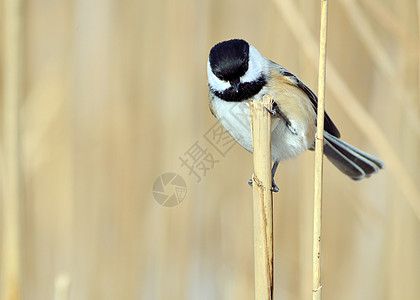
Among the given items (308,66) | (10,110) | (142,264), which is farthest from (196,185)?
(10,110)

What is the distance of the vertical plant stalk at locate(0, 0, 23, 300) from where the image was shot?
1.11m

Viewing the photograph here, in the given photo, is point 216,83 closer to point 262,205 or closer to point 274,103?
point 274,103

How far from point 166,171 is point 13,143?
747 millimetres

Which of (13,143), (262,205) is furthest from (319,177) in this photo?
(13,143)

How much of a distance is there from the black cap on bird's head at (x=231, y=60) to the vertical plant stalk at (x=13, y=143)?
0.57 metres

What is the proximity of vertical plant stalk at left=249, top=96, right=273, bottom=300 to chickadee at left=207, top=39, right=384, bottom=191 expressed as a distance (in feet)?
1.16

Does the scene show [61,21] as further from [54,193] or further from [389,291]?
[389,291]

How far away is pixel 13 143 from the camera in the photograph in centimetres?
113

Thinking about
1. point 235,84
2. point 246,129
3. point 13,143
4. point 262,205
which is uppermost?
point 235,84

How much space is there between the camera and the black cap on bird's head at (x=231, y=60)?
1476 millimetres

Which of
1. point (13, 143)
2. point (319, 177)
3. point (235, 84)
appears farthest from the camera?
point (235, 84)

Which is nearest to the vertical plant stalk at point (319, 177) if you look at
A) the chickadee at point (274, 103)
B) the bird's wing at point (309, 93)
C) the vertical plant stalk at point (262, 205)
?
the vertical plant stalk at point (262, 205)

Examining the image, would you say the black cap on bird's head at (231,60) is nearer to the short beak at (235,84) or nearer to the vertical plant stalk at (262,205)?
the short beak at (235,84)

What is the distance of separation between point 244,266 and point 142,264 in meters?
0.41
